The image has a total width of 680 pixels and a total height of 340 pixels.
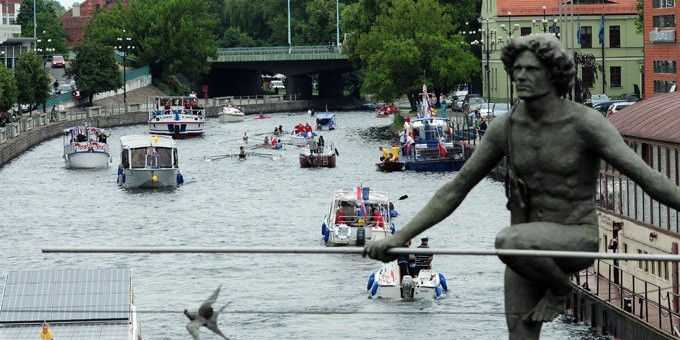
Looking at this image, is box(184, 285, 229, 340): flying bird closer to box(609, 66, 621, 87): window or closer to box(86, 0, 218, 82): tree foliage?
box(609, 66, 621, 87): window

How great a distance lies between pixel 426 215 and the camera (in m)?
8.49

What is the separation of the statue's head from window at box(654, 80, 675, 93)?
287 ft

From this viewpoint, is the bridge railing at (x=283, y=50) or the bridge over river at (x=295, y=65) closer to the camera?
the bridge over river at (x=295, y=65)

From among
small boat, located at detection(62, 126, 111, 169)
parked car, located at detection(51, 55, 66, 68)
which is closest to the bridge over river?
parked car, located at detection(51, 55, 66, 68)

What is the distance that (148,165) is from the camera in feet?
304

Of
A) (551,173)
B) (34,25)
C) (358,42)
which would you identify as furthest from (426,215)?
(34,25)

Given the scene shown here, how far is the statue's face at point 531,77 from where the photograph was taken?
8.16m

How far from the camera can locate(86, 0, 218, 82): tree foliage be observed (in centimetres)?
17450

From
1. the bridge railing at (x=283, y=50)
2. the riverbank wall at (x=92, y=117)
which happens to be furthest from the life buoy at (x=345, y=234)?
the bridge railing at (x=283, y=50)

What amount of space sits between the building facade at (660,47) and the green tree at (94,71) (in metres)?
70.2

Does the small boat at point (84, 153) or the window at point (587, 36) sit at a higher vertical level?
the window at point (587, 36)

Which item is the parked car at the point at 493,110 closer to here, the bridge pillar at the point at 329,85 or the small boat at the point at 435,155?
the small boat at the point at 435,155

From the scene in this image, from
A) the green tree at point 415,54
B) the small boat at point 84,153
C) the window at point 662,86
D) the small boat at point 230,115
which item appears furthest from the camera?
the small boat at point 230,115

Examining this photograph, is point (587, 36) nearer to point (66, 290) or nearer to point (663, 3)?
point (663, 3)
